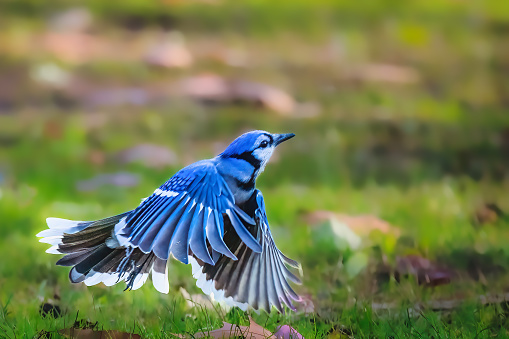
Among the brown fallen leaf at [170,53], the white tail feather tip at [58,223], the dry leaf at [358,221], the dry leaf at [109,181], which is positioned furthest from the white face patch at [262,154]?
the brown fallen leaf at [170,53]

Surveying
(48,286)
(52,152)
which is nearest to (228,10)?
(52,152)

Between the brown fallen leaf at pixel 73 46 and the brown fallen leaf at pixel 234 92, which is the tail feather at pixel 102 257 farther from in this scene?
the brown fallen leaf at pixel 73 46

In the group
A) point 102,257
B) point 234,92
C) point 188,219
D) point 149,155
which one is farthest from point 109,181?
point 188,219

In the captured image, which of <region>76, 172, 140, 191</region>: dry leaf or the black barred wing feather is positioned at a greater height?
the black barred wing feather

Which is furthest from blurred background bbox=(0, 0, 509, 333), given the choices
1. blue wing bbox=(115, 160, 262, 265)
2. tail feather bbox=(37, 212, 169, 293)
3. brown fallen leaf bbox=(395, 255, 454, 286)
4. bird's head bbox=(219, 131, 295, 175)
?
bird's head bbox=(219, 131, 295, 175)

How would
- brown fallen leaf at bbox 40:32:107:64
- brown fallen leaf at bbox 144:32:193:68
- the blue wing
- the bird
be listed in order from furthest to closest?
brown fallen leaf at bbox 40:32:107:64 → brown fallen leaf at bbox 144:32:193:68 → the bird → the blue wing

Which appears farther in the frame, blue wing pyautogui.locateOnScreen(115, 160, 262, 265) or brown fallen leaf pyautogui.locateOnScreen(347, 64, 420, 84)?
brown fallen leaf pyautogui.locateOnScreen(347, 64, 420, 84)

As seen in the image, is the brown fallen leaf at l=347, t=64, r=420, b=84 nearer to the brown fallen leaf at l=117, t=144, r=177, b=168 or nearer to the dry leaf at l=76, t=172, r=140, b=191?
the brown fallen leaf at l=117, t=144, r=177, b=168

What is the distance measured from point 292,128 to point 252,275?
2.67 m

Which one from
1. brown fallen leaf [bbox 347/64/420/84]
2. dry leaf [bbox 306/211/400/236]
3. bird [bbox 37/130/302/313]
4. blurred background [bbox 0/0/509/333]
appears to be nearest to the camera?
bird [bbox 37/130/302/313]

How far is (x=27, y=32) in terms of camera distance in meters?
5.98

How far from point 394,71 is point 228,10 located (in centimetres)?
154

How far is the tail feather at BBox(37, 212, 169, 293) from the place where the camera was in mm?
2123

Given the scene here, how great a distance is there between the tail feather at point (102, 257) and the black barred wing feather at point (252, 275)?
0.15 m
